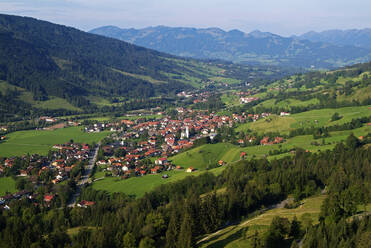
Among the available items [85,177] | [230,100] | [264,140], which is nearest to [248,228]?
[85,177]

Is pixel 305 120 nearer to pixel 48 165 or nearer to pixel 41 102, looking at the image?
pixel 48 165

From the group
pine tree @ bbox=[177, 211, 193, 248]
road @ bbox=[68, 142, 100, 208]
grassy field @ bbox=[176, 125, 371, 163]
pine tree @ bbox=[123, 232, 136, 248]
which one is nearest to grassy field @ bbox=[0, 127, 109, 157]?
road @ bbox=[68, 142, 100, 208]

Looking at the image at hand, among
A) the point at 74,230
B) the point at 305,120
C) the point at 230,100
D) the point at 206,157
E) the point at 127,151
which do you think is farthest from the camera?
the point at 230,100

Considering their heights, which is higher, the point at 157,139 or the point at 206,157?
the point at 206,157

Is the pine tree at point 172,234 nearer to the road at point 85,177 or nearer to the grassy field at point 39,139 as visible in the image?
the road at point 85,177

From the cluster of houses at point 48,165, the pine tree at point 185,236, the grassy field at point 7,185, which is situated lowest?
the grassy field at point 7,185

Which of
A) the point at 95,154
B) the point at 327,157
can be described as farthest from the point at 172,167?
the point at 327,157

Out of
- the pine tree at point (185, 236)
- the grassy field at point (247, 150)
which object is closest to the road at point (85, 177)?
the grassy field at point (247, 150)

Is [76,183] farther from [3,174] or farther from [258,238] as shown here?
[258,238]
